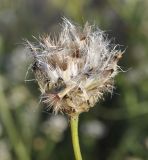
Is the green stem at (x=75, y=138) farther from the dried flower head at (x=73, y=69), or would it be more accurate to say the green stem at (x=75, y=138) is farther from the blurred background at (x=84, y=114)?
the blurred background at (x=84, y=114)

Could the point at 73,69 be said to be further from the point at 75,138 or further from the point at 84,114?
the point at 84,114

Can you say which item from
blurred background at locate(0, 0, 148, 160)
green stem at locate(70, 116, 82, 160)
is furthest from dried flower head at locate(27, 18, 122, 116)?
blurred background at locate(0, 0, 148, 160)

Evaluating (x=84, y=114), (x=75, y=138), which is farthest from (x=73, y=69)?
(x=84, y=114)

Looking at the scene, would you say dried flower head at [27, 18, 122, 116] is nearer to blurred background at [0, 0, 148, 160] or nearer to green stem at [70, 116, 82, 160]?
green stem at [70, 116, 82, 160]

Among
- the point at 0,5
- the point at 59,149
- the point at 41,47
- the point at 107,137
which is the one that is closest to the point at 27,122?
the point at 59,149

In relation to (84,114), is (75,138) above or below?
below

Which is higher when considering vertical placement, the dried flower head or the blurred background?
the blurred background
